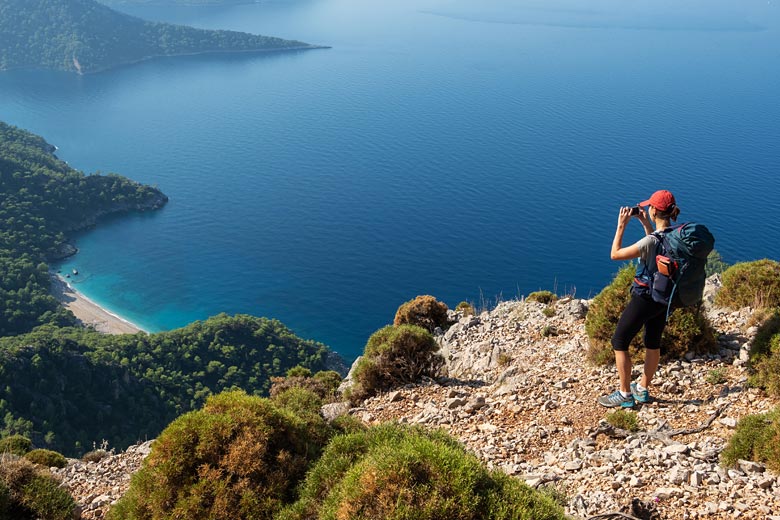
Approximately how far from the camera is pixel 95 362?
46406 millimetres

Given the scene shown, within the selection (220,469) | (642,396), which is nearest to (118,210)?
(220,469)

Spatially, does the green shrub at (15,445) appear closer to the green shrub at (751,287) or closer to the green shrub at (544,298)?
the green shrub at (544,298)

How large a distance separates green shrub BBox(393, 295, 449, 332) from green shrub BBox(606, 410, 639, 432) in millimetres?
10342

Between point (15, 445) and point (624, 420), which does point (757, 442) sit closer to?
point (624, 420)

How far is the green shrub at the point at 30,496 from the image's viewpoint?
7.47 m

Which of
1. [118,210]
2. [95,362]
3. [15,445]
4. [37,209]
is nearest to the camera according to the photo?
[15,445]

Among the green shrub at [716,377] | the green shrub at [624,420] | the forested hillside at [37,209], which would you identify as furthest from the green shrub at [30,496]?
the forested hillside at [37,209]

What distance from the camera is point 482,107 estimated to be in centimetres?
13038

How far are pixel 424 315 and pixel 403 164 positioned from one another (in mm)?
92815

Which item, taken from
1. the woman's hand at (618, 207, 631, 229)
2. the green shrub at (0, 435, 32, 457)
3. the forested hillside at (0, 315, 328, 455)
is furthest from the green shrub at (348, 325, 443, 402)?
the forested hillside at (0, 315, 328, 455)

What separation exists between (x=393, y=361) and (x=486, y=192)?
87.7 metres

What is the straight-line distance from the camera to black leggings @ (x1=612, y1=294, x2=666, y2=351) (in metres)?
7.42

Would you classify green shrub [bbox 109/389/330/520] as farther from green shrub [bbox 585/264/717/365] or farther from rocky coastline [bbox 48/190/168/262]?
rocky coastline [bbox 48/190/168/262]

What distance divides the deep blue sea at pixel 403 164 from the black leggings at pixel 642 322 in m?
52.7
